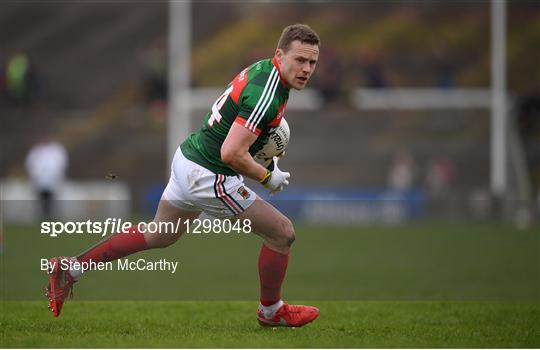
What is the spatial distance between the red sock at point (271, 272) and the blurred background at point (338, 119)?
9378 millimetres

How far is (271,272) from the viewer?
848 cm

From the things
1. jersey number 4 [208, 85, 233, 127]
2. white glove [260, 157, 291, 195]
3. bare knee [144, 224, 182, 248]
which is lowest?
bare knee [144, 224, 182, 248]

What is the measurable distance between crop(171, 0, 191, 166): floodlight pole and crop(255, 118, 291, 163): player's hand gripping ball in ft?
66.9

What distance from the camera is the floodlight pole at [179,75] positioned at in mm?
28953

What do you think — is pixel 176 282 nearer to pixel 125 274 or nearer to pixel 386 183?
pixel 125 274

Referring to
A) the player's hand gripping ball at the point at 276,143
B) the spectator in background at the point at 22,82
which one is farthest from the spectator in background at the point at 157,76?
the player's hand gripping ball at the point at 276,143

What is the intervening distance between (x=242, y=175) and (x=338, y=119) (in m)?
21.0

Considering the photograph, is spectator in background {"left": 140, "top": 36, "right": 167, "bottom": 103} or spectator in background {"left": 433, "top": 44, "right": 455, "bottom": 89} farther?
spectator in background {"left": 433, "top": 44, "right": 455, "bottom": 89}

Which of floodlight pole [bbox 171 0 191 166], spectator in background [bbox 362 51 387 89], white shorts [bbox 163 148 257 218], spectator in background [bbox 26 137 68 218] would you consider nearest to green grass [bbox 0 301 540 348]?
white shorts [bbox 163 148 257 218]

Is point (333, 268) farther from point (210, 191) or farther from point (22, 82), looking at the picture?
point (22, 82)

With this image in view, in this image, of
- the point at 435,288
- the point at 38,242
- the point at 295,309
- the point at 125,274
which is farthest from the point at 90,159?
the point at 295,309

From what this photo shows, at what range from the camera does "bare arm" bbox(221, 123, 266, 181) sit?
A: 7816 mm

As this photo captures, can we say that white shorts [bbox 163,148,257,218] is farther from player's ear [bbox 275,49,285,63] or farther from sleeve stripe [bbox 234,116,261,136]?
player's ear [bbox 275,49,285,63]

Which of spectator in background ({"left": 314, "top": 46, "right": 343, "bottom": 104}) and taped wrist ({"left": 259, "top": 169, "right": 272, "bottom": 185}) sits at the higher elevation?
spectator in background ({"left": 314, "top": 46, "right": 343, "bottom": 104})
